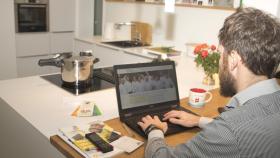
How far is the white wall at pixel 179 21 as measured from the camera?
330 cm

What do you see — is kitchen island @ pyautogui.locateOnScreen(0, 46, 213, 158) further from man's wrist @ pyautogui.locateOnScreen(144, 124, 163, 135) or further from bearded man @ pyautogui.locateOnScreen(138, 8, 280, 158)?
bearded man @ pyautogui.locateOnScreen(138, 8, 280, 158)

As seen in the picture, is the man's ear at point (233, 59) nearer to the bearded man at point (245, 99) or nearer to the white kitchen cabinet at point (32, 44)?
the bearded man at point (245, 99)

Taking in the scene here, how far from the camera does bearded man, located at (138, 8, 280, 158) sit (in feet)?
2.88

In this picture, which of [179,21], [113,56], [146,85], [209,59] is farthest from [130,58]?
[146,85]

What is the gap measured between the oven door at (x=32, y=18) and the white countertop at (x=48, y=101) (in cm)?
224

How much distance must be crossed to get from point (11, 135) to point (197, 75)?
4.93 feet

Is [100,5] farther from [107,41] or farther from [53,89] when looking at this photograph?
[53,89]

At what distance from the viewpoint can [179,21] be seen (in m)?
3.63

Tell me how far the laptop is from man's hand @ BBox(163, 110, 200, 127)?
0.08 ft

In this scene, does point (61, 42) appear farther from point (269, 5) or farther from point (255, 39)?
point (255, 39)

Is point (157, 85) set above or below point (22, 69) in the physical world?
above

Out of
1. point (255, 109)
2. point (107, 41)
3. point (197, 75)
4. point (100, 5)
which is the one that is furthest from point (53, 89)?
point (100, 5)

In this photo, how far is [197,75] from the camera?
257 cm

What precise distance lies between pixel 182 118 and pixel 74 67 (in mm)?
822
